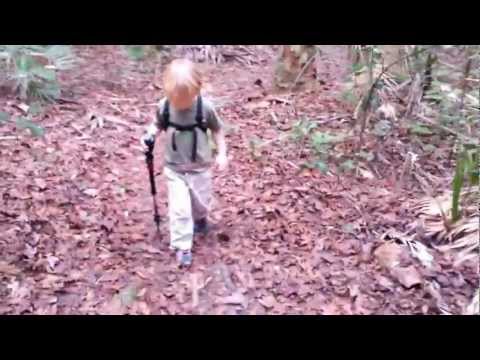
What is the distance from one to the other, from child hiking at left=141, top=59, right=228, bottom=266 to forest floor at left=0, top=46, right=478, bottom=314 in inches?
10.5

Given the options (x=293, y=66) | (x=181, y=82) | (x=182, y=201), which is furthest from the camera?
(x=293, y=66)

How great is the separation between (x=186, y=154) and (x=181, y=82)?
0.60m

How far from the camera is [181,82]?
3258mm

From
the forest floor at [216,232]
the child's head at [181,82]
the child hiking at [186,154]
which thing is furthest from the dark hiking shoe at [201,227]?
the child's head at [181,82]

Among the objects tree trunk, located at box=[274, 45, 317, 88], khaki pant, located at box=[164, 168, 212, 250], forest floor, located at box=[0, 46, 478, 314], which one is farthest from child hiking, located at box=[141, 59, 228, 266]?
tree trunk, located at box=[274, 45, 317, 88]

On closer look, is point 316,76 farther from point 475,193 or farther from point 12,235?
point 12,235

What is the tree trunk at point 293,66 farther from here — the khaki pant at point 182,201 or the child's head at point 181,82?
the child's head at point 181,82

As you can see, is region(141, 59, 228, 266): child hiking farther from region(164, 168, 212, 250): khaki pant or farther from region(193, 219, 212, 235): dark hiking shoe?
region(193, 219, 212, 235): dark hiking shoe

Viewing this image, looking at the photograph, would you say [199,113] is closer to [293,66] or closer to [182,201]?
[182,201]

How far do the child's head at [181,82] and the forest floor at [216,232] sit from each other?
1297 mm

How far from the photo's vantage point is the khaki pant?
370 cm

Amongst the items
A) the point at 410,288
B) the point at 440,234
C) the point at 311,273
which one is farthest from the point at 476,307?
the point at 311,273

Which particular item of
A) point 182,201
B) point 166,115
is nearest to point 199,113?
point 166,115

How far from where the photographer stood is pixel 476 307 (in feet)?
9.47
